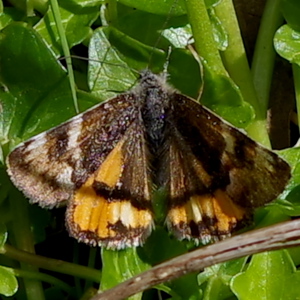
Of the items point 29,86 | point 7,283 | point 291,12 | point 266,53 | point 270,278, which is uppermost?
point 291,12

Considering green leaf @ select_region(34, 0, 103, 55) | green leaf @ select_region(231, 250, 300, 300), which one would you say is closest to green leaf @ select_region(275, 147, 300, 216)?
green leaf @ select_region(231, 250, 300, 300)

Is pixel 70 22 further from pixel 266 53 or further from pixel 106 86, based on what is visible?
pixel 266 53

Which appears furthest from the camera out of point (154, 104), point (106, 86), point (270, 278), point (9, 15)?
point (9, 15)

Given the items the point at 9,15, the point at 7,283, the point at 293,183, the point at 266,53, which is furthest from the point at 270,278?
the point at 9,15

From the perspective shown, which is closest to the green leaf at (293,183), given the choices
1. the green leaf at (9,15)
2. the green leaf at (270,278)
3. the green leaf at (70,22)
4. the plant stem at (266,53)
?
the green leaf at (270,278)

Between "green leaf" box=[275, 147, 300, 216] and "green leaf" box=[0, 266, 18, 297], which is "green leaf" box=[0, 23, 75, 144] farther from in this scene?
"green leaf" box=[275, 147, 300, 216]

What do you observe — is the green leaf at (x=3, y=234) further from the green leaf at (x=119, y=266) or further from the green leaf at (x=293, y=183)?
the green leaf at (x=293, y=183)
